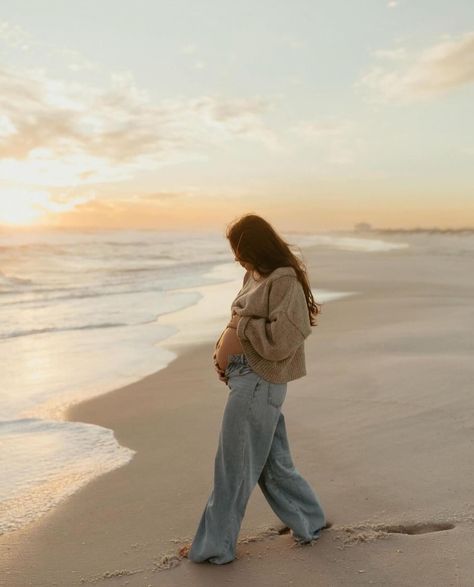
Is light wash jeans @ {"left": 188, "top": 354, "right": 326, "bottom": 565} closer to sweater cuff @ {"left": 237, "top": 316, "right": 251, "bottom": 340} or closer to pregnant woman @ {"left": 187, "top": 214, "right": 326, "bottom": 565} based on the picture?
pregnant woman @ {"left": 187, "top": 214, "right": 326, "bottom": 565}

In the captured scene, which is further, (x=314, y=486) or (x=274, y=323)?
(x=314, y=486)

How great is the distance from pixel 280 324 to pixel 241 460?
79 cm

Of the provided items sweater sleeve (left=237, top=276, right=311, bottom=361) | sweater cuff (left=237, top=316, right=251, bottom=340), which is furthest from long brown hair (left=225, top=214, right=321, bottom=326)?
sweater cuff (left=237, top=316, right=251, bottom=340)

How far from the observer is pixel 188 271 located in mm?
28750

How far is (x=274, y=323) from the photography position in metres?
3.11

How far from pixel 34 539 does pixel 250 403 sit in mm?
1735

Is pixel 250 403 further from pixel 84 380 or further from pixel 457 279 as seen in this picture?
pixel 457 279

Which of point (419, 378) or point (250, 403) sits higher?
point (250, 403)

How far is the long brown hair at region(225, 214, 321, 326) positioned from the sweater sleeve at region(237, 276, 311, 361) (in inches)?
4.3

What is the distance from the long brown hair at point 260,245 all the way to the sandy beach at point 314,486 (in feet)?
5.21

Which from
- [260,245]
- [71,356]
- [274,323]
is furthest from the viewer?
[71,356]

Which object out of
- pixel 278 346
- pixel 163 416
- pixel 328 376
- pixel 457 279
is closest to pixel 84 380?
pixel 163 416

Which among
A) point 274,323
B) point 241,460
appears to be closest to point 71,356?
point 241,460

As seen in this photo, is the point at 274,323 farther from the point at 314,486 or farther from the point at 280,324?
the point at 314,486
